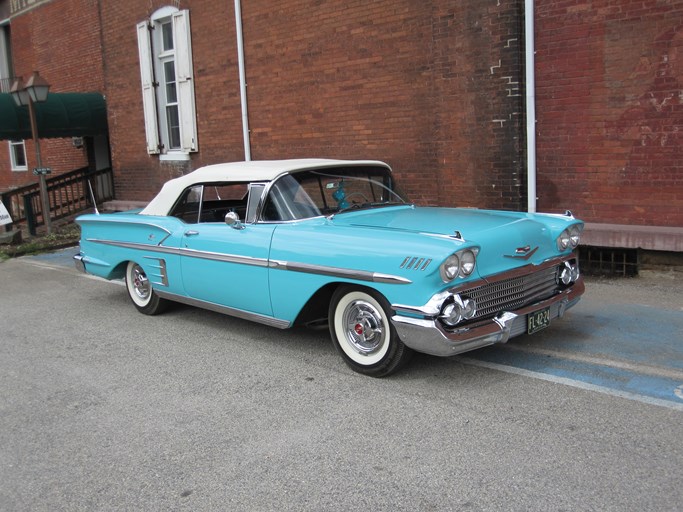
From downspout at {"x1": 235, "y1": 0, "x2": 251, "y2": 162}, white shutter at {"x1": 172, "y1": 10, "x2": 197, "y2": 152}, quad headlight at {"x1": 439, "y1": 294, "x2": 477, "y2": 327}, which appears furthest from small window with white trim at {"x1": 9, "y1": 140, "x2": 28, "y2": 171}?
quad headlight at {"x1": 439, "y1": 294, "x2": 477, "y2": 327}

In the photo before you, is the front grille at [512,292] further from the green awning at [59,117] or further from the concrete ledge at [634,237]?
the green awning at [59,117]

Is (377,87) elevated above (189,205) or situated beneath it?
elevated above

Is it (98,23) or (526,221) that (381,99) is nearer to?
(526,221)

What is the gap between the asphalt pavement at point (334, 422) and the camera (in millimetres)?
3133

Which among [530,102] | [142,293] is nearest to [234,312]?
Result: [142,293]

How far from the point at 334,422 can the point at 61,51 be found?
635 inches

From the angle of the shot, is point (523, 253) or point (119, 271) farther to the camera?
point (119, 271)

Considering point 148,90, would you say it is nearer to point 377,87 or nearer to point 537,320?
point 377,87

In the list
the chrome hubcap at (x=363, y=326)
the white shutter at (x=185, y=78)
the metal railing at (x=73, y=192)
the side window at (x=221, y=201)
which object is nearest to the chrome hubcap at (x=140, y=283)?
the side window at (x=221, y=201)

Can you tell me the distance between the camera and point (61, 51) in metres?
16.9

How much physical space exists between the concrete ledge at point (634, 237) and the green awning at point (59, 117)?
464 inches

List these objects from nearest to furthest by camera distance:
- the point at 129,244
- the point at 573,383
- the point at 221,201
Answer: the point at 573,383 < the point at 221,201 < the point at 129,244

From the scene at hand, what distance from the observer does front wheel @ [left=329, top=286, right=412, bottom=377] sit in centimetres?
446

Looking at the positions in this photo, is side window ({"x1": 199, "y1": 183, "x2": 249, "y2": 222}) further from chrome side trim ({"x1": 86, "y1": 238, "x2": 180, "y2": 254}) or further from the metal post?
the metal post
